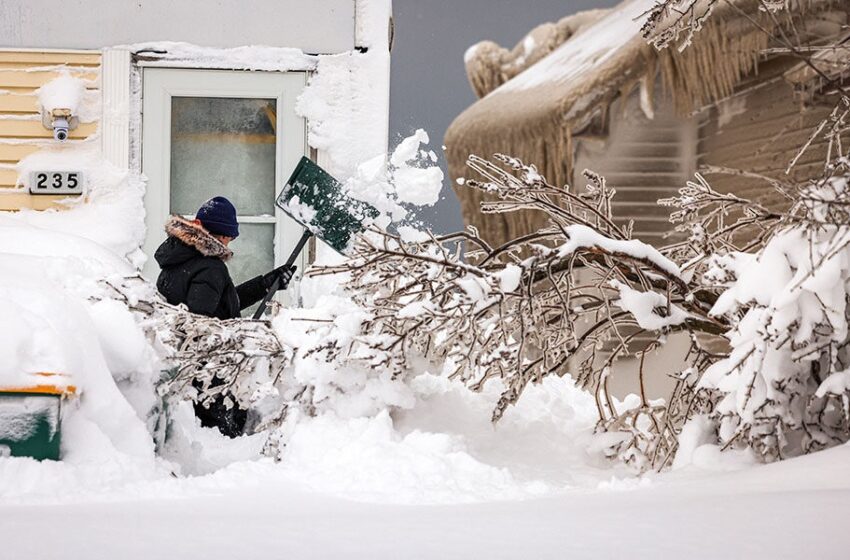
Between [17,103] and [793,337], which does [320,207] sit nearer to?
[17,103]

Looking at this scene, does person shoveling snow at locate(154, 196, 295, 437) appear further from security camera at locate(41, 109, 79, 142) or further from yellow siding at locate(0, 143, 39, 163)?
yellow siding at locate(0, 143, 39, 163)

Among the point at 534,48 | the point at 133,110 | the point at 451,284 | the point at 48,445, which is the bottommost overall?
the point at 48,445

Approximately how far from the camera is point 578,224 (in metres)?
4.06

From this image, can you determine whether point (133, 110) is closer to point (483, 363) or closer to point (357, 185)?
point (357, 185)

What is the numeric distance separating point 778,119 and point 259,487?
17.9ft

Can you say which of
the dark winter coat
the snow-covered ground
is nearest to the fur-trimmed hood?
the dark winter coat

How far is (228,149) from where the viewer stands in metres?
6.86

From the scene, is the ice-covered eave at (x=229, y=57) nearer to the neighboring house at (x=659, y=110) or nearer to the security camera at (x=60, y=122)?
the security camera at (x=60, y=122)

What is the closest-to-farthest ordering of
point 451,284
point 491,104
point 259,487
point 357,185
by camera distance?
point 259,487 < point 451,284 < point 357,185 < point 491,104

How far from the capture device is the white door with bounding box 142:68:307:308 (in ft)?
22.3

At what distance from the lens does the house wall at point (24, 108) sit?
6758 mm

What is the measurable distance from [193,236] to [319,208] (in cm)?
102

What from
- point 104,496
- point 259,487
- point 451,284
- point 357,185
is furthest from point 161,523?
point 357,185

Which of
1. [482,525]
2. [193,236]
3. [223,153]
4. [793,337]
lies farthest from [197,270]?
[482,525]
